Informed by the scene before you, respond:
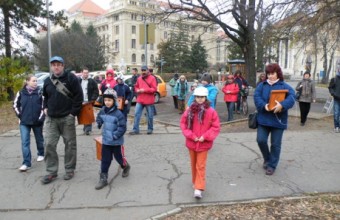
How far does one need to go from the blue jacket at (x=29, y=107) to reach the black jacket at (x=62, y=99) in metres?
0.77

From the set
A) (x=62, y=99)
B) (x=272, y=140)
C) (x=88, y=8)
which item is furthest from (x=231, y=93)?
(x=88, y=8)

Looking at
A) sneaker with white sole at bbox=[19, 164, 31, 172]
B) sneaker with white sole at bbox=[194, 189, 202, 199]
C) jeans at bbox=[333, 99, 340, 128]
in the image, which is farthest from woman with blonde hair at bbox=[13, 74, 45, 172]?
jeans at bbox=[333, 99, 340, 128]

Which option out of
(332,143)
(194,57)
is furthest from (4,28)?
(194,57)

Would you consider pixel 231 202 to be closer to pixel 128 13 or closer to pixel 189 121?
pixel 189 121

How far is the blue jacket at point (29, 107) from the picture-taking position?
6.08 meters

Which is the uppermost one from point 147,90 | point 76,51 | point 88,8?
point 88,8

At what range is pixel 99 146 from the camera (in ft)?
18.1

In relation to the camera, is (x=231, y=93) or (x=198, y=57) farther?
(x=198, y=57)

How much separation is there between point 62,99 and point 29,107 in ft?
3.63

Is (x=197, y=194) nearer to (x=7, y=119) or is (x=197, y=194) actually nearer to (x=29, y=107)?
(x=29, y=107)

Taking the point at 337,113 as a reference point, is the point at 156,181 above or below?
below

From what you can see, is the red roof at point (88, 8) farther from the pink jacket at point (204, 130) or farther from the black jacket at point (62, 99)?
the pink jacket at point (204, 130)

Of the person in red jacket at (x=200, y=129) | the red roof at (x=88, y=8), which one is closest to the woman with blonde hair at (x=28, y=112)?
the person in red jacket at (x=200, y=129)

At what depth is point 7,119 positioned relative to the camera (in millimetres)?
12484
